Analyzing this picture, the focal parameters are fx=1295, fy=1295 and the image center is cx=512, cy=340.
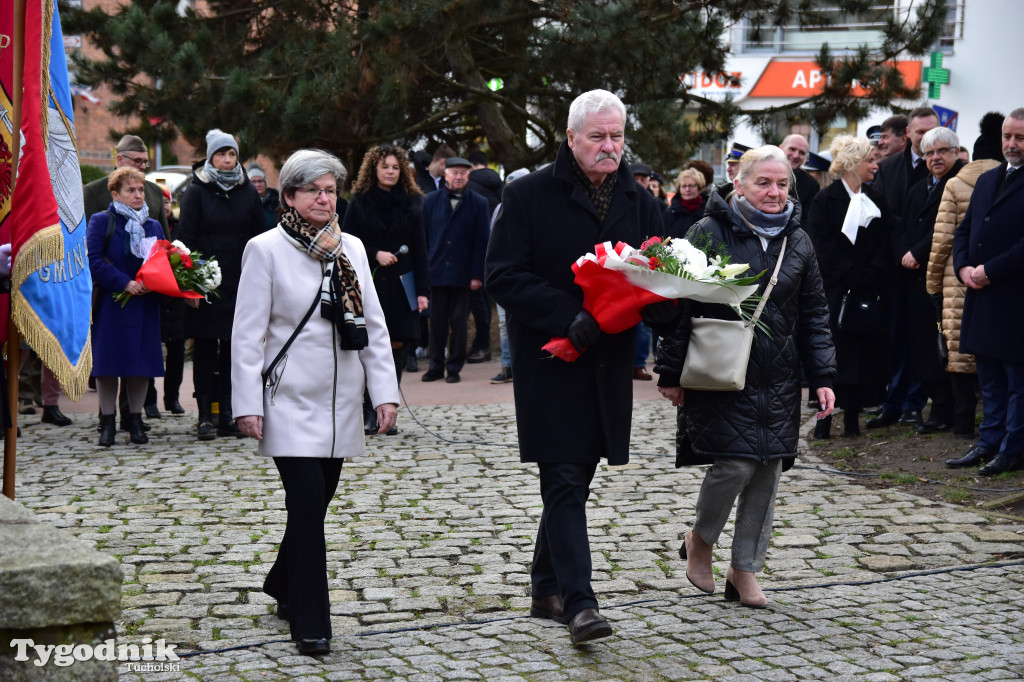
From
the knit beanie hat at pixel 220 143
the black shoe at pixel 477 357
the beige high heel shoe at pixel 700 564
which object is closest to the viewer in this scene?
the beige high heel shoe at pixel 700 564

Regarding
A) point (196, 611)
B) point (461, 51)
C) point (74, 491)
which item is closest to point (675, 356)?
point (196, 611)

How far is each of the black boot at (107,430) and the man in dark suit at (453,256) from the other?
4030mm

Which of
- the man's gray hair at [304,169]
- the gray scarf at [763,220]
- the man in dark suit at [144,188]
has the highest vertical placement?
the man in dark suit at [144,188]

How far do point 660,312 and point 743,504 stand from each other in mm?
1082

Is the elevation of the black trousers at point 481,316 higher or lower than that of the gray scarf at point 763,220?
lower

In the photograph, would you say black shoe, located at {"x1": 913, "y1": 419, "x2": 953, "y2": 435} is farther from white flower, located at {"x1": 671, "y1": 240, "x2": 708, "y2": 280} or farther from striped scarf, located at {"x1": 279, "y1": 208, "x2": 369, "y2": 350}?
striped scarf, located at {"x1": 279, "y1": 208, "x2": 369, "y2": 350}

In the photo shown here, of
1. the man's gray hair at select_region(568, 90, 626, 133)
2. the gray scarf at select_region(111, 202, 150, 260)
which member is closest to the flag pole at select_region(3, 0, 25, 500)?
the man's gray hair at select_region(568, 90, 626, 133)

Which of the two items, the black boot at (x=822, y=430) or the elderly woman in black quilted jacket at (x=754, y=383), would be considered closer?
the elderly woman in black quilted jacket at (x=754, y=383)

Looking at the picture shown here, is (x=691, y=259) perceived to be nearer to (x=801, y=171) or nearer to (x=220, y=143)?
(x=220, y=143)

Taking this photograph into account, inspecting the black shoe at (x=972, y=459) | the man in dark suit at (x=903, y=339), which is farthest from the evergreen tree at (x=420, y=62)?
the black shoe at (x=972, y=459)

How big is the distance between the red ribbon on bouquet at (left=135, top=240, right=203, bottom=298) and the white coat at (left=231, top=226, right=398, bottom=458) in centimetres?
445

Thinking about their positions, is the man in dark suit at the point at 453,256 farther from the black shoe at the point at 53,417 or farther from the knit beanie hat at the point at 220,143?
the black shoe at the point at 53,417

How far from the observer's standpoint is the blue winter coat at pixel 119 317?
9391 mm

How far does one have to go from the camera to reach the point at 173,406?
11406 mm
